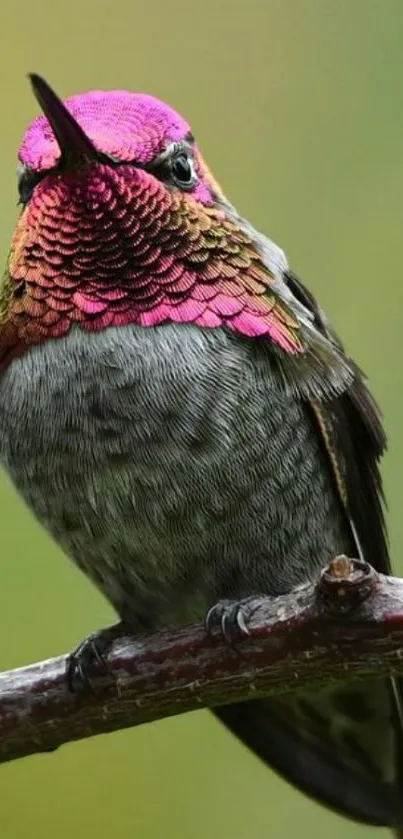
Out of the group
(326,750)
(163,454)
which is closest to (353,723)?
(326,750)

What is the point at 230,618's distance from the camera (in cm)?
199

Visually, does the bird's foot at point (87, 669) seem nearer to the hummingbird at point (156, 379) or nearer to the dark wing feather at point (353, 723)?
the hummingbird at point (156, 379)

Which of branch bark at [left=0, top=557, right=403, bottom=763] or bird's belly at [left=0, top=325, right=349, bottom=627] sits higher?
bird's belly at [left=0, top=325, right=349, bottom=627]

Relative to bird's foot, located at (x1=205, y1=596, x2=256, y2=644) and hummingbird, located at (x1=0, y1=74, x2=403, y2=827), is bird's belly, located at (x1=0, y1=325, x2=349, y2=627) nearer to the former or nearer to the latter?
hummingbird, located at (x1=0, y1=74, x2=403, y2=827)

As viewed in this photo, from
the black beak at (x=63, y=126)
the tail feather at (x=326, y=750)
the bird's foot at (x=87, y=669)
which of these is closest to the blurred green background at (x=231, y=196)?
the tail feather at (x=326, y=750)

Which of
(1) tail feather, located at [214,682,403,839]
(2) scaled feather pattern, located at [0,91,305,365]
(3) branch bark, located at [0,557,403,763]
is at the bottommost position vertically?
(1) tail feather, located at [214,682,403,839]

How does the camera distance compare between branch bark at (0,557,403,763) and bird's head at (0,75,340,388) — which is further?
bird's head at (0,75,340,388)

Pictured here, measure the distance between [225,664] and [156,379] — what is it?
45 cm

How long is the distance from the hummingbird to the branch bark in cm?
12

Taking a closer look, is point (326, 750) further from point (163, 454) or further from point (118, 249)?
point (118, 249)

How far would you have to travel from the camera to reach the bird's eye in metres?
2.20

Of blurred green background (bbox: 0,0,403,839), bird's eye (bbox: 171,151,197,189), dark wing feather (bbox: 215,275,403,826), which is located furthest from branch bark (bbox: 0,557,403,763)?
blurred green background (bbox: 0,0,403,839)

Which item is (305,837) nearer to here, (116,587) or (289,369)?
(116,587)

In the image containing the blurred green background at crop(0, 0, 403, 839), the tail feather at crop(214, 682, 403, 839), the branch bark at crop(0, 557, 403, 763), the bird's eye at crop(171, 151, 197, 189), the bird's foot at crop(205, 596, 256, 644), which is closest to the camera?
the branch bark at crop(0, 557, 403, 763)
